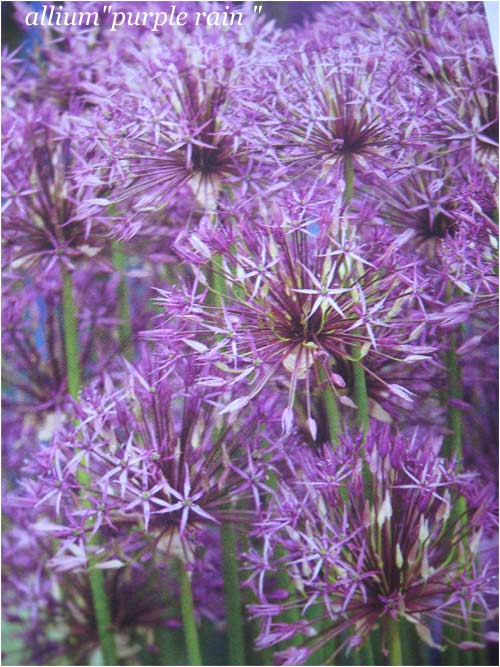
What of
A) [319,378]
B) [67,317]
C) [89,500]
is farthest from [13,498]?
[319,378]

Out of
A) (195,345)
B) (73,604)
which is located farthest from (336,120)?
(73,604)

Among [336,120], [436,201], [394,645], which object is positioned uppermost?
[336,120]

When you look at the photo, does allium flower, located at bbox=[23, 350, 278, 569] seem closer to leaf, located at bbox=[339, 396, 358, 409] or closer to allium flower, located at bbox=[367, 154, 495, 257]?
leaf, located at bbox=[339, 396, 358, 409]

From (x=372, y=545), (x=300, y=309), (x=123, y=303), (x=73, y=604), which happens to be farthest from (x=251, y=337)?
(x=73, y=604)

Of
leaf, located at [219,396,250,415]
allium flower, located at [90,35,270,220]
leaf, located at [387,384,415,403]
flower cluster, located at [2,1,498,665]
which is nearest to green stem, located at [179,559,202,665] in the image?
flower cluster, located at [2,1,498,665]

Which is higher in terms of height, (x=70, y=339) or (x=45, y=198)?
(x=45, y=198)

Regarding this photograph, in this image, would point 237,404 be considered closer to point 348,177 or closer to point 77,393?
point 77,393
